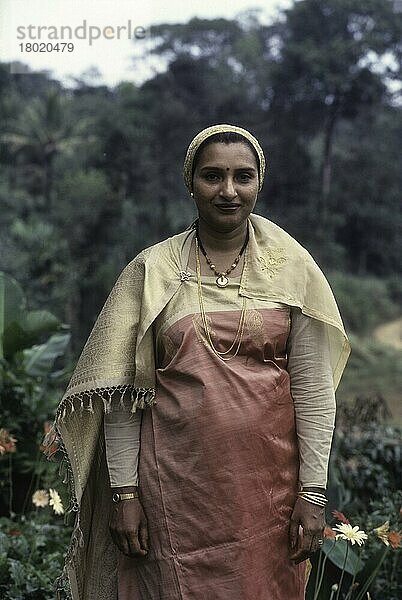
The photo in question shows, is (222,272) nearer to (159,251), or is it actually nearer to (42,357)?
Answer: (159,251)

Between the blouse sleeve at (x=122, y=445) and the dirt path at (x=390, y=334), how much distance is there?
3271 millimetres

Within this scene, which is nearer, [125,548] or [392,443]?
[125,548]

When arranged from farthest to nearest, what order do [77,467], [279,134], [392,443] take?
[279,134] < [392,443] < [77,467]

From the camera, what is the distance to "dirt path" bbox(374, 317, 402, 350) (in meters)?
5.12

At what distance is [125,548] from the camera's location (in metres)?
2.04

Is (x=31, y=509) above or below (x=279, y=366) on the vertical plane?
below

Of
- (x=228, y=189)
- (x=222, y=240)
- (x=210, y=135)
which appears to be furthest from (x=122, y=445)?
(x=210, y=135)

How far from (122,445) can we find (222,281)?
469mm

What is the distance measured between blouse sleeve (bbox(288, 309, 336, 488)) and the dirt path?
10.2 feet

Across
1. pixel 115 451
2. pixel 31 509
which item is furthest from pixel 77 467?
pixel 31 509

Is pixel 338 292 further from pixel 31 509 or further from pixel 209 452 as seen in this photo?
pixel 209 452

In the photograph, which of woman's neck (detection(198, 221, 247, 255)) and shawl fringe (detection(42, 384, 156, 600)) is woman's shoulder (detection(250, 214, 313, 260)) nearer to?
woman's neck (detection(198, 221, 247, 255))

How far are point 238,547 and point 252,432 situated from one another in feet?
0.89

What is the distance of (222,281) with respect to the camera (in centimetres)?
206
